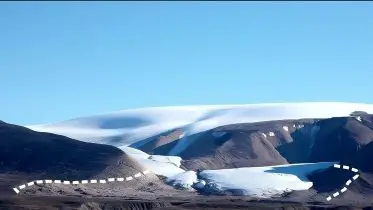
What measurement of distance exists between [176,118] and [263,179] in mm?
73713

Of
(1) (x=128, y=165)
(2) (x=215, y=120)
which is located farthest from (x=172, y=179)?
(2) (x=215, y=120)

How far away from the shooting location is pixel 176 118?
513 feet

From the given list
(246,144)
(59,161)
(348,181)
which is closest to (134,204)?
(59,161)

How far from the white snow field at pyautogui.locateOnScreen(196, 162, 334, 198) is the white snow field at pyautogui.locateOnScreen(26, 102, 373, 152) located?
106ft

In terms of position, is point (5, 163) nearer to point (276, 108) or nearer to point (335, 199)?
point (335, 199)

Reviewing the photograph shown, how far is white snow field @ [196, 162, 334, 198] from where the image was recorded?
263 feet

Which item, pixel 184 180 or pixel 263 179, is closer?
pixel 263 179

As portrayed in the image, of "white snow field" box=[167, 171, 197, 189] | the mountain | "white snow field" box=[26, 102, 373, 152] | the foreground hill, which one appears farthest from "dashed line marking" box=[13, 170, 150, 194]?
"white snow field" box=[26, 102, 373, 152]

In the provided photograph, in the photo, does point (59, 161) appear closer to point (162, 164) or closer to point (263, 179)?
point (162, 164)

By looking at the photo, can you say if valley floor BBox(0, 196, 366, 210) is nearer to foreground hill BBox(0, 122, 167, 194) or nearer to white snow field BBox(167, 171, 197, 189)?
foreground hill BBox(0, 122, 167, 194)

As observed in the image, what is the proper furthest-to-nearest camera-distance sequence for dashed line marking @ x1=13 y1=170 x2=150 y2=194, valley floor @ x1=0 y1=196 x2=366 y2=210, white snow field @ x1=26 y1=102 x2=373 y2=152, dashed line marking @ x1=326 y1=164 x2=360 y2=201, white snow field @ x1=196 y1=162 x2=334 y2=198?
white snow field @ x1=26 y1=102 x2=373 y2=152 → white snow field @ x1=196 y1=162 x2=334 y2=198 → dashed line marking @ x1=326 y1=164 x2=360 y2=201 → dashed line marking @ x1=13 y1=170 x2=150 y2=194 → valley floor @ x1=0 y1=196 x2=366 y2=210

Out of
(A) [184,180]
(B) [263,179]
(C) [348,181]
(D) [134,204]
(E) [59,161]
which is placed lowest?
(D) [134,204]

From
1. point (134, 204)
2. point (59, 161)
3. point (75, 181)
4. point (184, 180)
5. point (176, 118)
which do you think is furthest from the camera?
point (176, 118)

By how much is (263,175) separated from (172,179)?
965 centimetres
